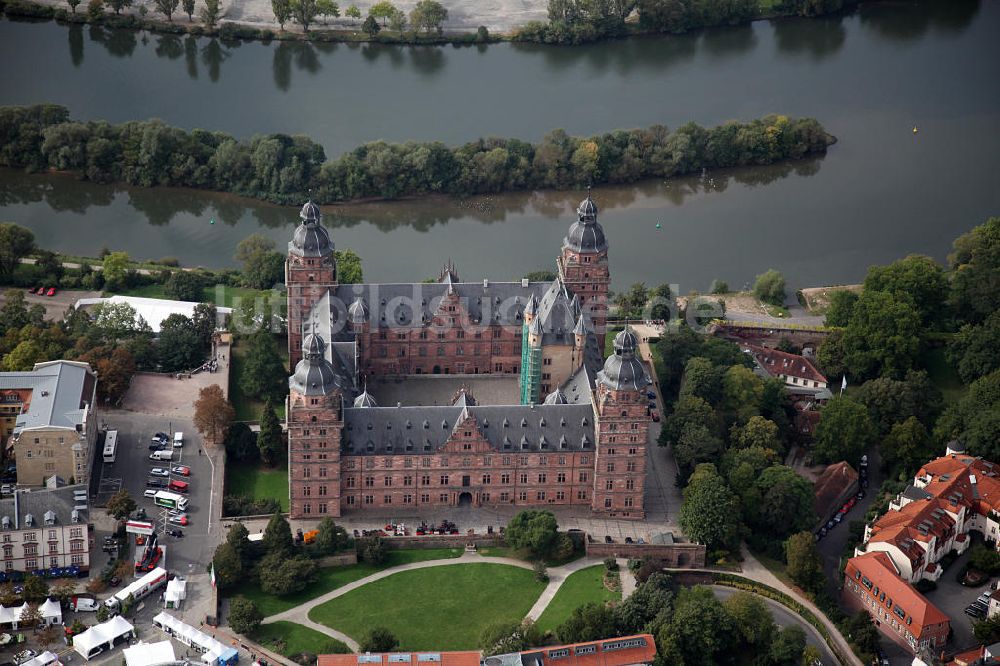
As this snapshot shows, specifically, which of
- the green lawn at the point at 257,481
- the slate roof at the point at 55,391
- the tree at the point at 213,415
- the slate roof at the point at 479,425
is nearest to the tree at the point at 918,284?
the slate roof at the point at 479,425

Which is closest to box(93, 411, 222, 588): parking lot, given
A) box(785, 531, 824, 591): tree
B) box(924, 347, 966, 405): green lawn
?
box(785, 531, 824, 591): tree

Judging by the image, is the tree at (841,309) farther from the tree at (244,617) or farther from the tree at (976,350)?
the tree at (244,617)

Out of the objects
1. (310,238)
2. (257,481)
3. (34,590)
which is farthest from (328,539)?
(310,238)

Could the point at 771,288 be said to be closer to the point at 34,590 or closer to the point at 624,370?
the point at 624,370

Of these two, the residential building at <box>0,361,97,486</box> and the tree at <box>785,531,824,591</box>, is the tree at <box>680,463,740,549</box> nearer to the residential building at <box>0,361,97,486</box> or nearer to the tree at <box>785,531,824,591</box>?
the tree at <box>785,531,824,591</box>

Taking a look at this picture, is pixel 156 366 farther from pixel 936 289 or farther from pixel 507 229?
pixel 936 289
